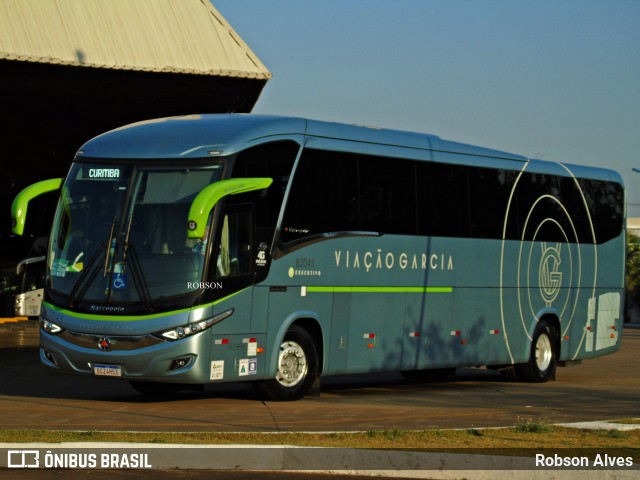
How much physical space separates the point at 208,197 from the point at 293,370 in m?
3.17

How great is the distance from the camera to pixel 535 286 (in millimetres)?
22188

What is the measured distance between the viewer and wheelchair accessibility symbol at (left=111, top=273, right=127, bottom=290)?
15312mm

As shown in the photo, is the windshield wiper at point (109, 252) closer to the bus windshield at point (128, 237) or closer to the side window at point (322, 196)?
the bus windshield at point (128, 237)

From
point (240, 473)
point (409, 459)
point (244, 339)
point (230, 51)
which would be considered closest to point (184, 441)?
point (240, 473)

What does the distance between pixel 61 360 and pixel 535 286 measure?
9457 mm

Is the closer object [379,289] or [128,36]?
[379,289]

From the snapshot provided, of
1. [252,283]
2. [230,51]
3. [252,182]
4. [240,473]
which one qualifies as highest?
[230,51]

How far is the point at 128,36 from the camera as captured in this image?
108 feet

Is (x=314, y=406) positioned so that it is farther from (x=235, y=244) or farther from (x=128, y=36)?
(x=128, y=36)

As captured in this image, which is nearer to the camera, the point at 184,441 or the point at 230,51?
the point at 184,441

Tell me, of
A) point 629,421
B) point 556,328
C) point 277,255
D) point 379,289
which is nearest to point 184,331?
point 277,255

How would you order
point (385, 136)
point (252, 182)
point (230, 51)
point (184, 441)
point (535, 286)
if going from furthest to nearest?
point (230, 51), point (535, 286), point (385, 136), point (252, 182), point (184, 441)

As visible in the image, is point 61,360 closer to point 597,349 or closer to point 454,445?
point 454,445

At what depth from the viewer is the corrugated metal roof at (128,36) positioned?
31141 millimetres
